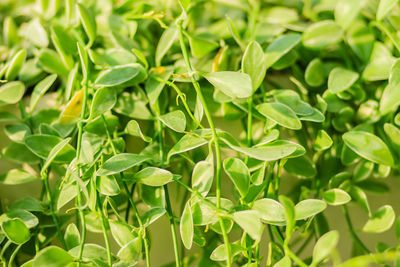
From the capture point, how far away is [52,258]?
34cm

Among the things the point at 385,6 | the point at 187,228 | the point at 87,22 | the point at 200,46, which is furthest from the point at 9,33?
the point at 385,6

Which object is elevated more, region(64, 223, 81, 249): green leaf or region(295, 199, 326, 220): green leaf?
region(295, 199, 326, 220): green leaf

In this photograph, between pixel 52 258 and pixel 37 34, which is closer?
pixel 52 258

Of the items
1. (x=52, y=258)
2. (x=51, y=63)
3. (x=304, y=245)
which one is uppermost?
(x=51, y=63)

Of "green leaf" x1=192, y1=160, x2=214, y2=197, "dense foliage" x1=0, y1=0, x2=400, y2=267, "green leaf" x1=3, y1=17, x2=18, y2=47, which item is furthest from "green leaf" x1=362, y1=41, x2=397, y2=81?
"green leaf" x1=3, y1=17, x2=18, y2=47

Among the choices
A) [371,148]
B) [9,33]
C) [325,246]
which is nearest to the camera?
[325,246]

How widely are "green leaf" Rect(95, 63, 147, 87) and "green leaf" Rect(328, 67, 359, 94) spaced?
213mm

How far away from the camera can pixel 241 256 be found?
41 centimetres

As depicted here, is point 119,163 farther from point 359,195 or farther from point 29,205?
point 359,195

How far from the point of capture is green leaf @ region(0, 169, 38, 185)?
43 cm

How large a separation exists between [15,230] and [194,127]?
0.21 meters

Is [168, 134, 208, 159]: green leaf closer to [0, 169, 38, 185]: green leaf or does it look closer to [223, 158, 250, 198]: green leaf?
[223, 158, 250, 198]: green leaf

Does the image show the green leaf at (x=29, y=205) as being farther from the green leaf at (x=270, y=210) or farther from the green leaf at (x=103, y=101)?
the green leaf at (x=270, y=210)

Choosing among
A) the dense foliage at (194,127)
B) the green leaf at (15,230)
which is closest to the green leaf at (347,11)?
the dense foliage at (194,127)
